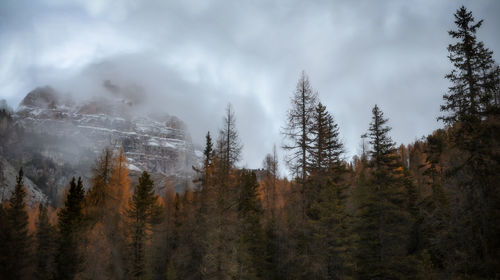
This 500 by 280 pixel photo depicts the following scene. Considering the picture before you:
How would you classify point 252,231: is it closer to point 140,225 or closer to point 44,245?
point 140,225

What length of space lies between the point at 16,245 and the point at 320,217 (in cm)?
3384

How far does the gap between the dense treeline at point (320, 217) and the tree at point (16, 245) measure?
11 cm

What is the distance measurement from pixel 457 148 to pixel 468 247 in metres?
5.67

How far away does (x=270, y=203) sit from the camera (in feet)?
125

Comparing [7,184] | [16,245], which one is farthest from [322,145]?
[7,184]

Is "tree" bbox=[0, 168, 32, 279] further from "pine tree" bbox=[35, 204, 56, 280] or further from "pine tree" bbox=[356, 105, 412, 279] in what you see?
"pine tree" bbox=[356, 105, 412, 279]

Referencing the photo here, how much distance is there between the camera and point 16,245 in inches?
1284

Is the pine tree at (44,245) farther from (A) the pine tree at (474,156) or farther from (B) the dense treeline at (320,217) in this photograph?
(A) the pine tree at (474,156)

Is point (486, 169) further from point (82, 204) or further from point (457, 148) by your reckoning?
point (82, 204)

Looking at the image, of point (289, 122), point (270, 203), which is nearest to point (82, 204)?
point (270, 203)

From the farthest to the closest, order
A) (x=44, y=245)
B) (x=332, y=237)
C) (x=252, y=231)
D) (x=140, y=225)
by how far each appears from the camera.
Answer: (x=44, y=245)
(x=140, y=225)
(x=252, y=231)
(x=332, y=237)

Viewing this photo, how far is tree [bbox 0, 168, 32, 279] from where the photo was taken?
102ft

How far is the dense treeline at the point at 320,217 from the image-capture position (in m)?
16.6

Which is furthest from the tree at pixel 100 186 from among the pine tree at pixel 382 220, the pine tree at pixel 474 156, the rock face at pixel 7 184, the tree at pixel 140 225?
the rock face at pixel 7 184
